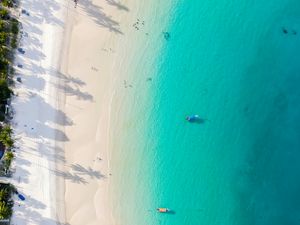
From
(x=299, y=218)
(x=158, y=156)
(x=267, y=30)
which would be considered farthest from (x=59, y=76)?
(x=299, y=218)

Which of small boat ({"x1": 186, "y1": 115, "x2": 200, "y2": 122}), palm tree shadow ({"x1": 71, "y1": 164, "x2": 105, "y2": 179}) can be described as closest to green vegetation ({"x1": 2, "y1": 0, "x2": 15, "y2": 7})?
palm tree shadow ({"x1": 71, "y1": 164, "x2": 105, "y2": 179})

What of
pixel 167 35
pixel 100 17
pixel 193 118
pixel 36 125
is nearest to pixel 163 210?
pixel 193 118

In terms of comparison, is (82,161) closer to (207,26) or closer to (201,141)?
(201,141)

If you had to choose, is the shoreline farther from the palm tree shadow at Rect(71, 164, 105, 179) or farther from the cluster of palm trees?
the palm tree shadow at Rect(71, 164, 105, 179)

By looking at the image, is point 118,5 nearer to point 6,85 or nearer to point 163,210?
point 6,85

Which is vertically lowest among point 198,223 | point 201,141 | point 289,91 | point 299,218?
point 198,223

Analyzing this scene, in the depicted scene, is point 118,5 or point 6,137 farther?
point 118,5
